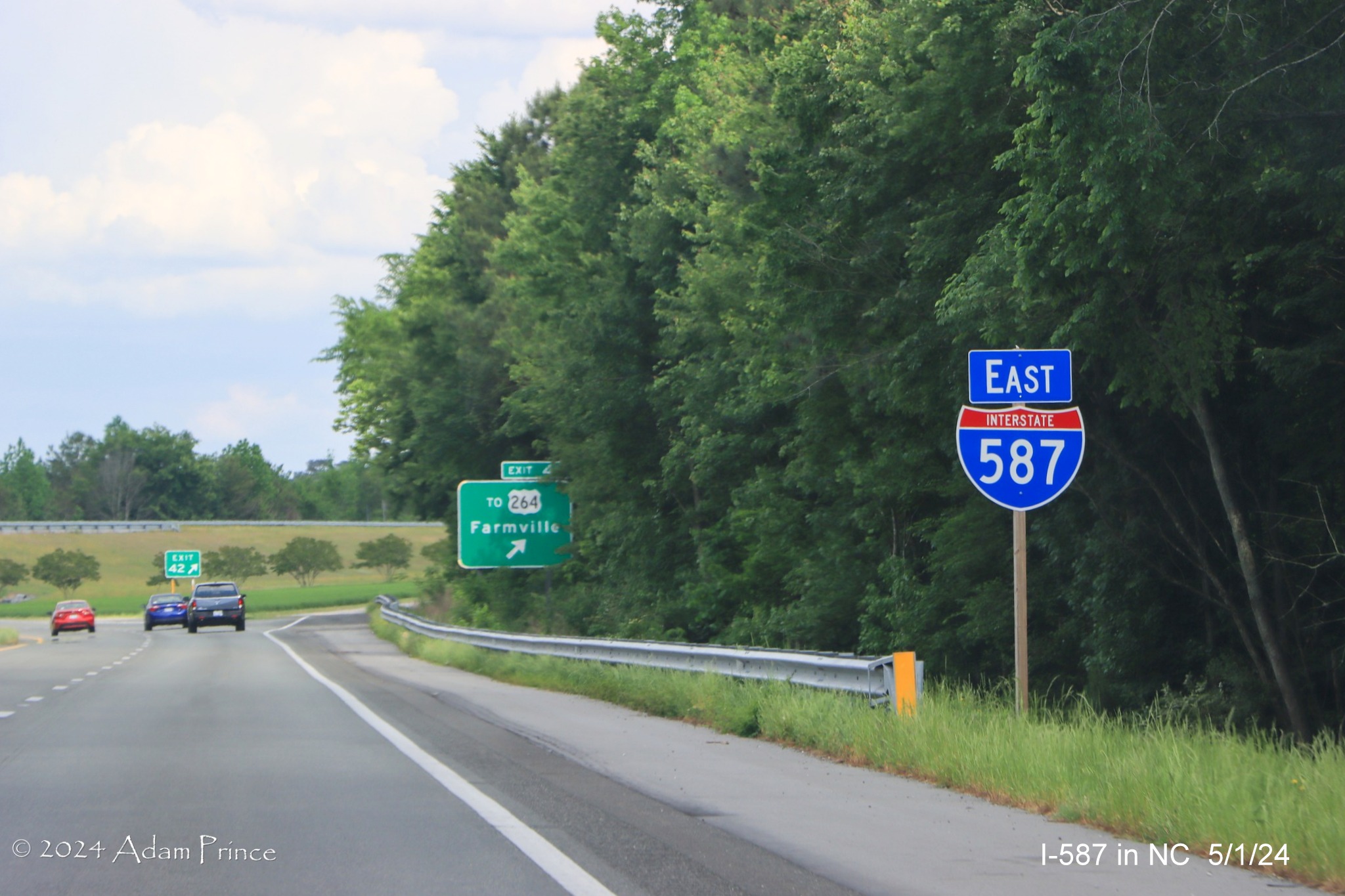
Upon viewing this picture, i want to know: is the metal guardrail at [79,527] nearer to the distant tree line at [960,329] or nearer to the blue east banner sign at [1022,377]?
the distant tree line at [960,329]

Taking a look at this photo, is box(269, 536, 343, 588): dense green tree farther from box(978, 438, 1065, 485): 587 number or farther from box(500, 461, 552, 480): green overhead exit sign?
box(978, 438, 1065, 485): 587 number

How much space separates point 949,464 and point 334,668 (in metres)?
12.8

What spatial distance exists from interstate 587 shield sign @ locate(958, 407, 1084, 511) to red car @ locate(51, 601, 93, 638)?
171 ft

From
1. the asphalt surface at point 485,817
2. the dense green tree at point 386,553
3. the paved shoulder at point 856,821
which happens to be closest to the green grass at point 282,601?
the dense green tree at point 386,553

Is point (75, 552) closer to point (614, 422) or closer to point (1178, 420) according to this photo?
point (614, 422)

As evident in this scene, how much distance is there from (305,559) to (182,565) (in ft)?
108

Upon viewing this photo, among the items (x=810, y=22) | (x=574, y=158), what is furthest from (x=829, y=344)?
(x=574, y=158)

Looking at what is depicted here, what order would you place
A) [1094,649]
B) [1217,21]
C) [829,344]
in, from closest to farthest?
[1217,21], [1094,649], [829,344]

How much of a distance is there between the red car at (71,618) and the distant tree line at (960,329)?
28633mm

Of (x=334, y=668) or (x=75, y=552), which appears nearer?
(x=334, y=668)

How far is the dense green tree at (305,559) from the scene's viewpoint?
12825 cm

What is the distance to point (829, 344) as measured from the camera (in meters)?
21.3

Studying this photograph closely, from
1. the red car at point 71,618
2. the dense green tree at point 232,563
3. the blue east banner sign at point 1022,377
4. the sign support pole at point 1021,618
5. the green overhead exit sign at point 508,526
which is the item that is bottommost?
the red car at point 71,618

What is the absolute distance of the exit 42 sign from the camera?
9188cm
